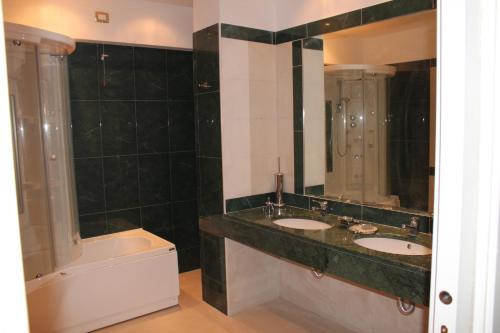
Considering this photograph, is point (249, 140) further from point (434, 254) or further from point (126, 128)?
point (434, 254)

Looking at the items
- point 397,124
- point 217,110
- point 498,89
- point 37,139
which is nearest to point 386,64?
point 397,124

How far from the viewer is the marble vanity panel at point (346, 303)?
106 inches

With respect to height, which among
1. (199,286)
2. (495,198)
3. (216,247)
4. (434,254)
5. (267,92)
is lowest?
(199,286)

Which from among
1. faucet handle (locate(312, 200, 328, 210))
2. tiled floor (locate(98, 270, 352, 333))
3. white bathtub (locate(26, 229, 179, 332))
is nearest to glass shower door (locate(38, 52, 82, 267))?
white bathtub (locate(26, 229, 179, 332))

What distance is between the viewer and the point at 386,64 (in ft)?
8.59

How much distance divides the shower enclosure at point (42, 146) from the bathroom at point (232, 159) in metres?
0.01

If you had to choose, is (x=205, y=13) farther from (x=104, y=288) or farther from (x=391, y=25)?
(x=104, y=288)

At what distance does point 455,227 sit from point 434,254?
4.3 inches

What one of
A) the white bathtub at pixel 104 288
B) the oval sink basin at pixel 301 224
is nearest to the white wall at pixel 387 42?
the oval sink basin at pixel 301 224

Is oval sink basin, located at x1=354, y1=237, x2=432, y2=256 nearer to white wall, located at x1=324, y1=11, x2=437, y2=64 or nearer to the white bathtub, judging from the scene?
white wall, located at x1=324, y1=11, x2=437, y2=64

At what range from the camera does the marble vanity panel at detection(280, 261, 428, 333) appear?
269cm

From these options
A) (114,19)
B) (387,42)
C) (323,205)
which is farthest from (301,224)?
(114,19)

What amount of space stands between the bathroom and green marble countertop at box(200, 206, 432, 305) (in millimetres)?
10

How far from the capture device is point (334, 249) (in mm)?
2277
